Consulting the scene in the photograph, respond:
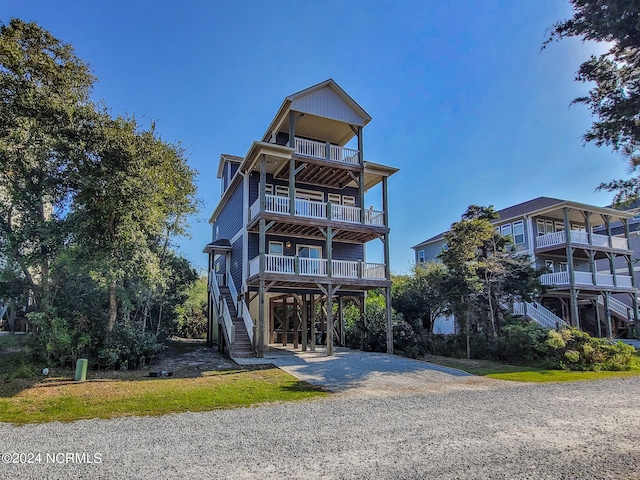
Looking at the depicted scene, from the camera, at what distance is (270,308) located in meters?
21.7

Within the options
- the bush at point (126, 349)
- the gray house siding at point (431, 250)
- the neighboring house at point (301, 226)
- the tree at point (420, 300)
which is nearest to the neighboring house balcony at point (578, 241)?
the tree at point (420, 300)

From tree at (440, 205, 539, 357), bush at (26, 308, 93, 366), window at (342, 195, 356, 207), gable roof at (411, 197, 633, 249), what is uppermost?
gable roof at (411, 197, 633, 249)

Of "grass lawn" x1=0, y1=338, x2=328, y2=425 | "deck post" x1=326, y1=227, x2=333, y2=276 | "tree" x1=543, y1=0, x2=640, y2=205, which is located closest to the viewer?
"tree" x1=543, y1=0, x2=640, y2=205

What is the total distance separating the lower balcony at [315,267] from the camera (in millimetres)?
16359

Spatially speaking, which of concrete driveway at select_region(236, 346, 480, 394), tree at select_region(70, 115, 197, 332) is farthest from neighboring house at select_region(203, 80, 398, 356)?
tree at select_region(70, 115, 197, 332)

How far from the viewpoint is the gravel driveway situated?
4.75 metres

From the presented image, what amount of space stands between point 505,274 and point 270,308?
1188cm

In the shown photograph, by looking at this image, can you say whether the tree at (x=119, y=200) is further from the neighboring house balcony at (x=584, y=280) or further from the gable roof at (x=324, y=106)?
the neighboring house balcony at (x=584, y=280)

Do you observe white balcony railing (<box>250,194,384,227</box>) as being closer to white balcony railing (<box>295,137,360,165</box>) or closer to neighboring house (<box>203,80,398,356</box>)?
neighboring house (<box>203,80,398,356</box>)

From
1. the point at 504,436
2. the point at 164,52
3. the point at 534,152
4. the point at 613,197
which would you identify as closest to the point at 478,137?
the point at 534,152

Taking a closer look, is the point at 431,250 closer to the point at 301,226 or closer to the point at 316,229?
the point at 316,229

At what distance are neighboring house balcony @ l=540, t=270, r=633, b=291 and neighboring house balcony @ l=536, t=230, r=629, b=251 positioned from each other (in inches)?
71.9

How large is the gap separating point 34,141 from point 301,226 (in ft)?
33.6

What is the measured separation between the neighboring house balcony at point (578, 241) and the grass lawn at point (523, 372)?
9743 millimetres
